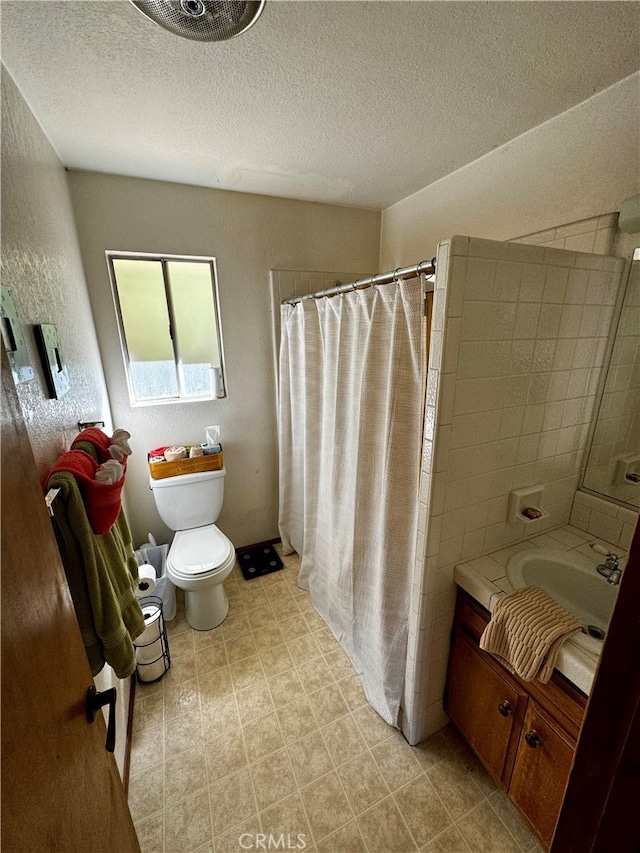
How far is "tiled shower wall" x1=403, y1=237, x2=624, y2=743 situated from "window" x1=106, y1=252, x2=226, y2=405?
156cm

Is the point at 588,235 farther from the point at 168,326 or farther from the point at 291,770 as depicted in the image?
the point at 291,770

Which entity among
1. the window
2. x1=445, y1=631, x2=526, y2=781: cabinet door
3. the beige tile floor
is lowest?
the beige tile floor

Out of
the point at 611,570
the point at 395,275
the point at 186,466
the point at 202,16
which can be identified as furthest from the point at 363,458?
the point at 202,16

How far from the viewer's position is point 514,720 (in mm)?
1070

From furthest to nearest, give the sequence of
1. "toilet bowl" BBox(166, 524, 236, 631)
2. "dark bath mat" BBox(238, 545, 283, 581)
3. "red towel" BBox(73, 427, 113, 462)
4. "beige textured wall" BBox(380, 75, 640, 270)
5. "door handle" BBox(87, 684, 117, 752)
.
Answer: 1. "dark bath mat" BBox(238, 545, 283, 581)
2. "toilet bowl" BBox(166, 524, 236, 631)
3. "beige textured wall" BBox(380, 75, 640, 270)
4. "red towel" BBox(73, 427, 113, 462)
5. "door handle" BBox(87, 684, 117, 752)

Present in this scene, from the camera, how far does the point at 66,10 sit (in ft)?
2.71

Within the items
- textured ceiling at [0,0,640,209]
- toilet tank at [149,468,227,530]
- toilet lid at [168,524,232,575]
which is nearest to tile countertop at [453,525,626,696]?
toilet lid at [168,524,232,575]

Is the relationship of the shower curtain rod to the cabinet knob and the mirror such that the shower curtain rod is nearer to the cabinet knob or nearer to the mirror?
the mirror

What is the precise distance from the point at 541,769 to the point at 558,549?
0.68m

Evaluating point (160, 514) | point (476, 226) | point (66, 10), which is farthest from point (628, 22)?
point (160, 514)

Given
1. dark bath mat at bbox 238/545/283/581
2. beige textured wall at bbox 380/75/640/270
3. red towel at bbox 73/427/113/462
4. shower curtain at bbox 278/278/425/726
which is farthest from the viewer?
dark bath mat at bbox 238/545/283/581

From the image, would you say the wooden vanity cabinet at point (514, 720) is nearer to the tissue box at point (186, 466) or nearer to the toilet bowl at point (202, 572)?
the toilet bowl at point (202, 572)

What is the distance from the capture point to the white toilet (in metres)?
1.79

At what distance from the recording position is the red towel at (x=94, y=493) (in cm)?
81
